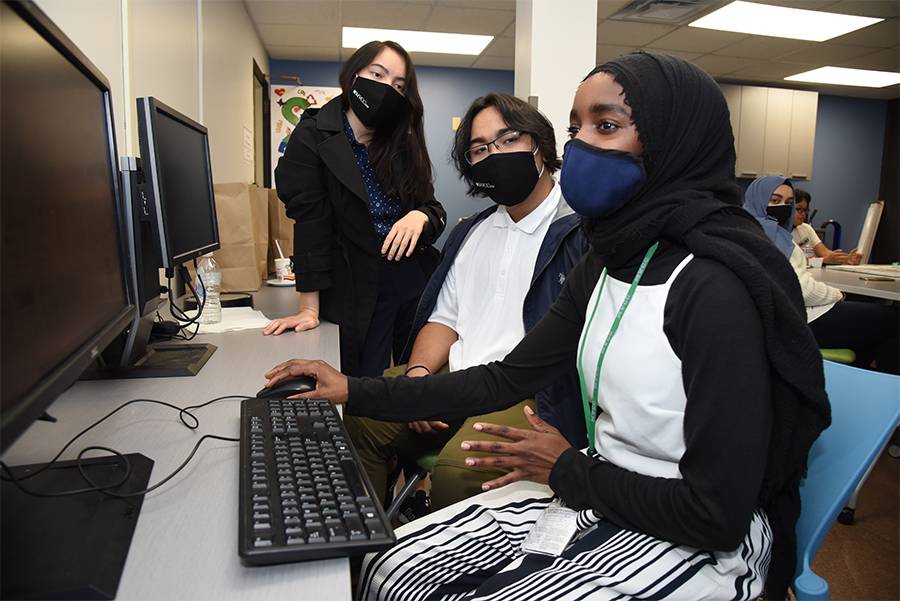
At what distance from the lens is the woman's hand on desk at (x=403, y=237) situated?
1681 millimetres

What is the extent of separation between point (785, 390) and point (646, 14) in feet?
15.6

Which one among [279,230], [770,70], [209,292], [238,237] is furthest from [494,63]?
[209,292]

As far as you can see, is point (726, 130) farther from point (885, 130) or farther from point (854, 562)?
point (885, 130)

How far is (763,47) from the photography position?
5680 mm

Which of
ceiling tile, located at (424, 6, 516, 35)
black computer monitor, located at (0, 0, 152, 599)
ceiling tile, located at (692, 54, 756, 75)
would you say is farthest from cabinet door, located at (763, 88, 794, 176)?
black computer monitor, located at (0, 0, 152, 599)

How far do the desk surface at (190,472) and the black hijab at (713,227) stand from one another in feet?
1.87

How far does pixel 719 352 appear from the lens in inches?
29.6

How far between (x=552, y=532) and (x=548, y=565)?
59 mm

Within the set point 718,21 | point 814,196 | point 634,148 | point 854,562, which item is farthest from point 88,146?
point 814,196

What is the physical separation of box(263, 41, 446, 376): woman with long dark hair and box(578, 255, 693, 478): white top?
0.88 metres

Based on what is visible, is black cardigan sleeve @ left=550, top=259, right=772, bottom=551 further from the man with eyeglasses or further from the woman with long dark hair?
the woman with long dark hair

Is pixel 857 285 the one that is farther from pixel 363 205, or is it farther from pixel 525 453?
pixel 525 453

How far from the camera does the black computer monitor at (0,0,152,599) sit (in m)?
0.52

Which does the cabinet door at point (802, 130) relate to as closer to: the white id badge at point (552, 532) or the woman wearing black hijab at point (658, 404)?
the woman wearing black hijab at point (658, 404)
